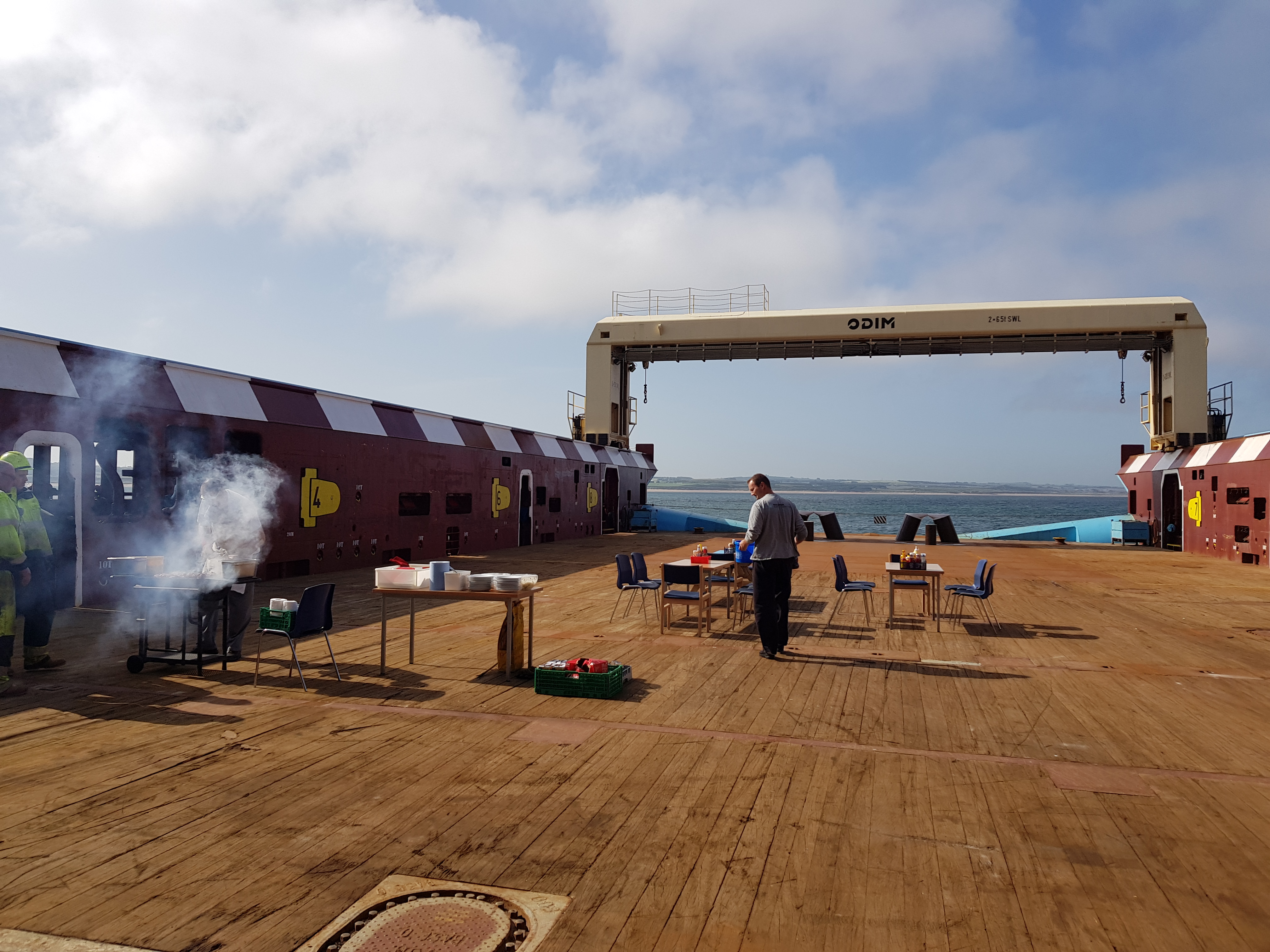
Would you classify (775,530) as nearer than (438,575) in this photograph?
No

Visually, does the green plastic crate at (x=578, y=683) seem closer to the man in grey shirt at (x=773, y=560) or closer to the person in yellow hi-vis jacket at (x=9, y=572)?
the man in grey shirt at (x=773, y=560)

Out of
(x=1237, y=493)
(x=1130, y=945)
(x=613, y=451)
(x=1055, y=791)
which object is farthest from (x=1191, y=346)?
(x=1130, y=945)

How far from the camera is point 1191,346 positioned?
2325 centimetres

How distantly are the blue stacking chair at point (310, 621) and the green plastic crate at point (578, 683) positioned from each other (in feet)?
5.79

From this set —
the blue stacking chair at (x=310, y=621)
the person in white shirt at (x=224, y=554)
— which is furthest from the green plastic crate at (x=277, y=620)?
the person in white shirt at (x=224, y=554)

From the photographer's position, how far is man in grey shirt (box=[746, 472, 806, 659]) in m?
7.60

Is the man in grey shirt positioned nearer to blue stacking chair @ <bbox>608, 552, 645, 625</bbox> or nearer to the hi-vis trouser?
blue stacking chair @ <bbox>608, 552, 645, 625</bbox>

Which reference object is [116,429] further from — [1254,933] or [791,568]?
[1254,933]

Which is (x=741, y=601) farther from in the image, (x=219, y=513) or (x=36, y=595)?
(x=36, y=595)

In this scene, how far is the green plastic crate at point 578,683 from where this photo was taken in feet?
20.3

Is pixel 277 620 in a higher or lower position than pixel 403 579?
lower

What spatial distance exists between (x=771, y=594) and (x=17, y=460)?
7039 mm

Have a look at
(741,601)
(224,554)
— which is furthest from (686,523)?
(224,554)

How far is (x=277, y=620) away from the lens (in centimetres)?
662
